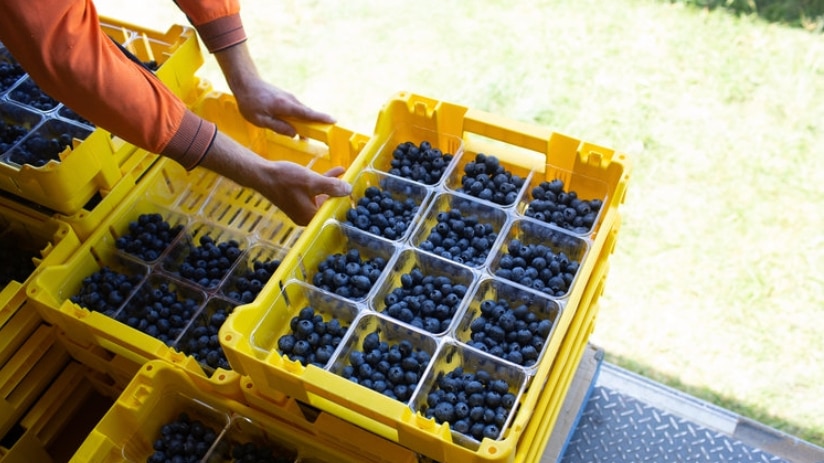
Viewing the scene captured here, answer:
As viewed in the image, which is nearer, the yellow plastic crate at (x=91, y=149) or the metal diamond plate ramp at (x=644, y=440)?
the yellow plastic crate at (x=91, y=149)

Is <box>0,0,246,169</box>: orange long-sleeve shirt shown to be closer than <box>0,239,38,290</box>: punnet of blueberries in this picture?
Yes

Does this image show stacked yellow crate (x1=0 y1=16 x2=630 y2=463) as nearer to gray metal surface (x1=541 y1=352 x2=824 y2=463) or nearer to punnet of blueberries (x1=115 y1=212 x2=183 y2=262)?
punnet of blueberries (x1=115 y1=212 x2=183 y2=262)

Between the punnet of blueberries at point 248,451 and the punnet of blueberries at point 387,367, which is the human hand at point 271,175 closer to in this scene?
the punnet of blueberries at point 387,367

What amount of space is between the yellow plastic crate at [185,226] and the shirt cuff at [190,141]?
0.35 metres

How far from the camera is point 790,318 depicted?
2.66m

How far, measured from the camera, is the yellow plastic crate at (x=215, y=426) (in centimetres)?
167

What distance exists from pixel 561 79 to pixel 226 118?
180cm

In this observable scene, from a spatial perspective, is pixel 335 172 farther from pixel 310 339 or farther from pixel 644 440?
pixel 644 440

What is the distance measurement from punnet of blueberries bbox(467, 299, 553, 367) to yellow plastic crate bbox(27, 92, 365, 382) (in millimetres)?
611

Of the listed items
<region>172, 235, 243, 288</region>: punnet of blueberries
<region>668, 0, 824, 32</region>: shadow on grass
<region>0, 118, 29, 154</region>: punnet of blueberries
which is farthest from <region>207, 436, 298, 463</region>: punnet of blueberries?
<region>668, 0, 824, 32</region>: shadow on grass

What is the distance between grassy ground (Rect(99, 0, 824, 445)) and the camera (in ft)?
8.58

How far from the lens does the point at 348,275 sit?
1775 mm

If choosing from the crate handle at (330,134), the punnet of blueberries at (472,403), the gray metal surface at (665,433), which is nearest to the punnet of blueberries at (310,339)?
the punnet of blueberries at (472,403)

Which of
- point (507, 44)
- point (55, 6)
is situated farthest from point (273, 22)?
point (55, 6)
